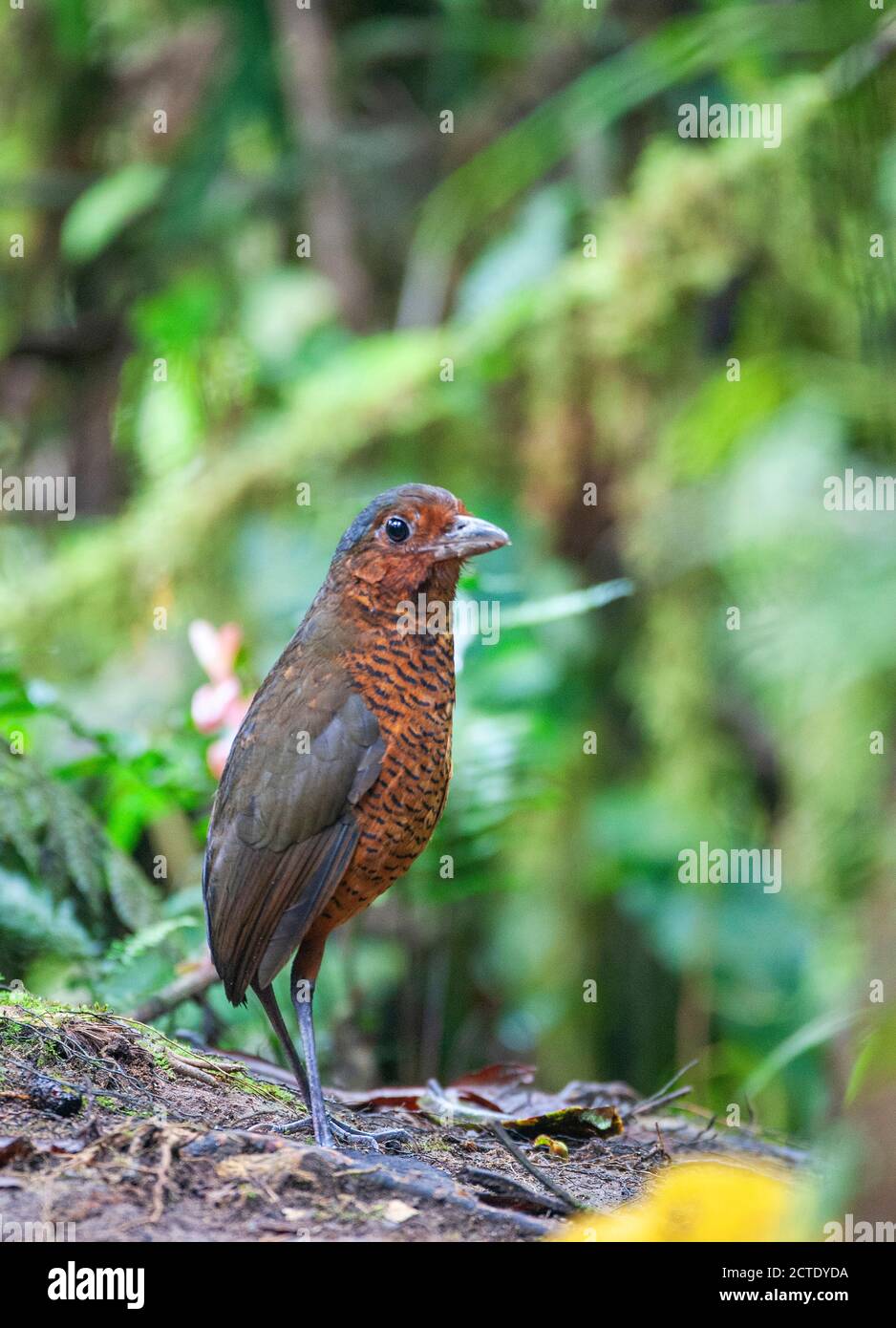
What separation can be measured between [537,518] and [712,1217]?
511cm

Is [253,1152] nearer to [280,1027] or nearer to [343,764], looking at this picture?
[280,1027]

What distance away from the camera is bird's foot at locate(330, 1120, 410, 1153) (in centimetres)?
281

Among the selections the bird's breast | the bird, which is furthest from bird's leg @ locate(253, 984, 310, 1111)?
the bird's breast

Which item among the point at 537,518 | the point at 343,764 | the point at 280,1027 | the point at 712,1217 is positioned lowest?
the point at 280,1027

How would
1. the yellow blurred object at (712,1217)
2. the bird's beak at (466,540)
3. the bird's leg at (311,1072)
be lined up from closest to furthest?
the yellow blurred object at (712,1217)
the bird's leg at (311,1072)
the bird's beak at (466,540)

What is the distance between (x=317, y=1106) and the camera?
273 cm

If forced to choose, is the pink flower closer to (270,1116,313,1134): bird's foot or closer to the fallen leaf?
(270,1116,313,1134): bird's foot

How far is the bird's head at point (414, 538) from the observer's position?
305 centimetres

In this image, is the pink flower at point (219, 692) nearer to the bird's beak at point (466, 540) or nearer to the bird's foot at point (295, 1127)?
the bird's beak at point (466, 540)

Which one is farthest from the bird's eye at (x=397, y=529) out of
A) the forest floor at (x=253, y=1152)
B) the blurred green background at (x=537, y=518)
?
the forest floor at (x=253, y=1152)

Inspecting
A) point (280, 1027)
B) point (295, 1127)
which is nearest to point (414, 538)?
point (280, 1027)

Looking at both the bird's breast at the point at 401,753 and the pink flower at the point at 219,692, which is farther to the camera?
the pink flower at the point at 219,692
